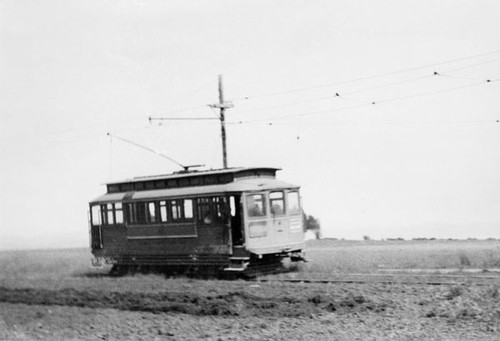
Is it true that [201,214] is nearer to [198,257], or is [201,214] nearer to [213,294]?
[198,257]

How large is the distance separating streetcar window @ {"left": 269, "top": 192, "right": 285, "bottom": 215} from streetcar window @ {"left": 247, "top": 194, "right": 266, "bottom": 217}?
0.38m

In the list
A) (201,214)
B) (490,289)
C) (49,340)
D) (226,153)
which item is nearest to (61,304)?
(49,340)

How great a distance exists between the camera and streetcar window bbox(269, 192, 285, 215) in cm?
1953

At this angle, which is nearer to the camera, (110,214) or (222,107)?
(110,214)

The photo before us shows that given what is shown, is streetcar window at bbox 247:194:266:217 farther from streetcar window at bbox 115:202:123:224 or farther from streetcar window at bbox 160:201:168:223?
streetcar window at bbox 115:202:123:224

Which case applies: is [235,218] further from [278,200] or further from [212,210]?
[278,200]

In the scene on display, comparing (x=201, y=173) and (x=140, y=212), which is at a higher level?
(x=201, y=173)

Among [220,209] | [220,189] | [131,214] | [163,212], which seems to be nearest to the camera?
[220,189]

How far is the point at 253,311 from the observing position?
1205 cm

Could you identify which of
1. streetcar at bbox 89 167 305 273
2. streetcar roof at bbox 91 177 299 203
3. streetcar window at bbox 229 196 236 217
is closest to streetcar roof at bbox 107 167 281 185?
streetcar at bbox 89 167 305 273

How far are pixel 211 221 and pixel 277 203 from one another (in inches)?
82.4

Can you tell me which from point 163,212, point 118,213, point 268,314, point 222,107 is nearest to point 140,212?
point 163,212

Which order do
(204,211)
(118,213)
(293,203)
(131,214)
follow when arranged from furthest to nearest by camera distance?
(118,213) → (131,214) → (293,203) → (204,211)

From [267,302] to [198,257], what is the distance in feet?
23.9
